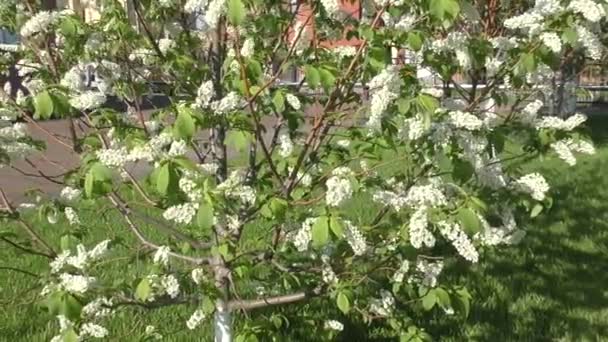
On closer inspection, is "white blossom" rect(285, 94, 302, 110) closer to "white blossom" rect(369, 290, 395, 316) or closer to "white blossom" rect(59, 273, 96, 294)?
"white blossom" rect(59, 273, 96, 294)

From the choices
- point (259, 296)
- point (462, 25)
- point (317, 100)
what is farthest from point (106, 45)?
point (462, 25)

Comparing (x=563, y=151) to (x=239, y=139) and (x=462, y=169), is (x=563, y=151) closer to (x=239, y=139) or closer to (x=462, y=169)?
(x=462, y=169)

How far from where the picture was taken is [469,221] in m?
2.23

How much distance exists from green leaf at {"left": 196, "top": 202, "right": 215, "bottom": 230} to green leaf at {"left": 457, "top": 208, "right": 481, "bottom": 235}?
0.71 meters

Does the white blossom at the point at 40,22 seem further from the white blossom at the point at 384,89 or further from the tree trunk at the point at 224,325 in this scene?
the tree trunk at the point at 224,325

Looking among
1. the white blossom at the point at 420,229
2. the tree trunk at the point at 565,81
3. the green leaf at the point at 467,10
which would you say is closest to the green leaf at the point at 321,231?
the white blossom at the point at 420,229

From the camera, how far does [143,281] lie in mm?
2643

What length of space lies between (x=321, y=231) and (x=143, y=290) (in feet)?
2.37

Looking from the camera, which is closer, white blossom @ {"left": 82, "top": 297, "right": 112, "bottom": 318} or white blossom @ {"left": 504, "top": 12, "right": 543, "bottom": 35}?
white blossom @ {"left": 504, "top": 12, "right": 543, "bottom": 35}

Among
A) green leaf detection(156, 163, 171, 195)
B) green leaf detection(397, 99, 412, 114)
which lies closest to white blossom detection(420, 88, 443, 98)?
green leaf detection(397, 99, 412, 114)

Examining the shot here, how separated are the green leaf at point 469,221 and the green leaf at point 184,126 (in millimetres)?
806

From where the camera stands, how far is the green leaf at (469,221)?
2.23 m

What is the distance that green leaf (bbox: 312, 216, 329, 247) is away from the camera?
2.23m

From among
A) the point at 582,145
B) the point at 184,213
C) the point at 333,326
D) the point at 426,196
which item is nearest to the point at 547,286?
the point at 333,326
